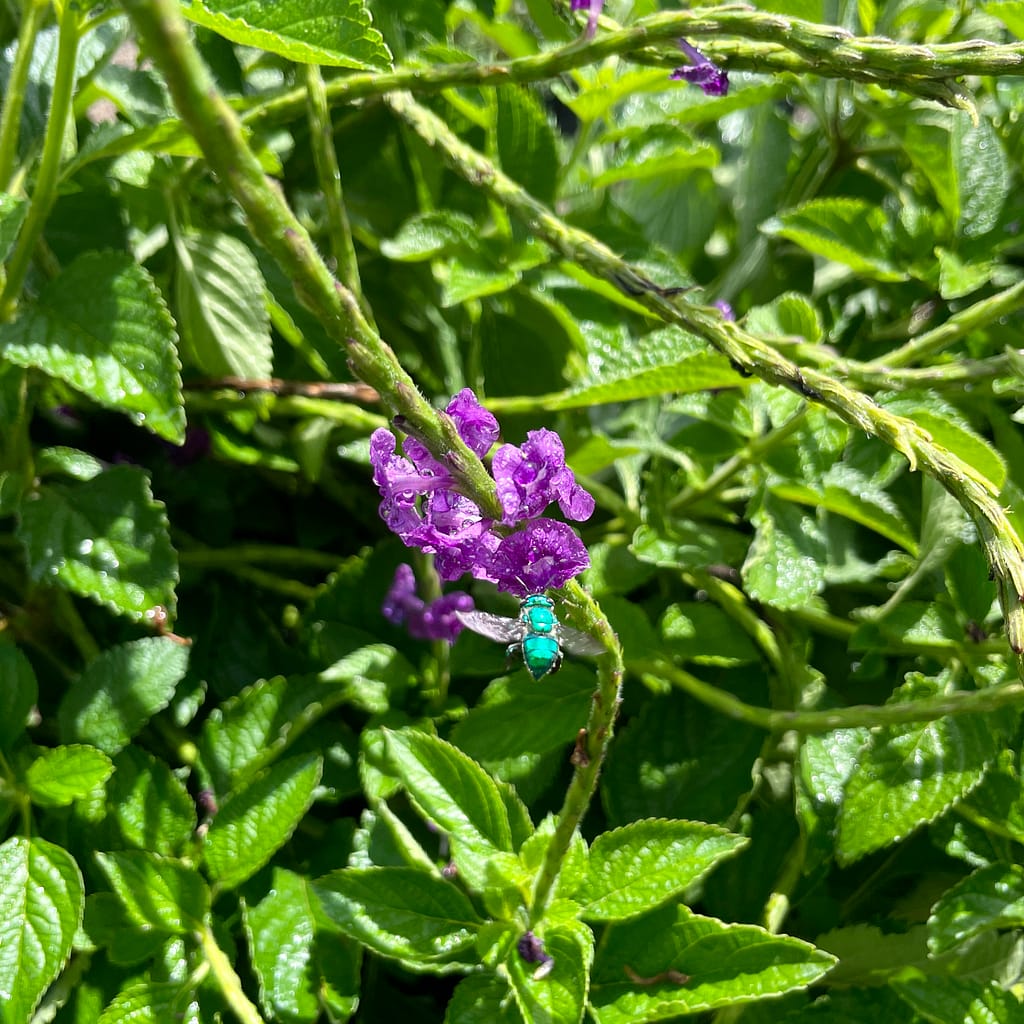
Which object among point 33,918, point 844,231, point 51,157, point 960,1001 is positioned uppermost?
point 51,157

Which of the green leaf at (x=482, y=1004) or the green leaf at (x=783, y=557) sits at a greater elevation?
the green leaf at (x=783, y=557)

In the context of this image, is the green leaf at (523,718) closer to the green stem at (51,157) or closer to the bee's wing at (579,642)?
the bee's wing at (579,642)

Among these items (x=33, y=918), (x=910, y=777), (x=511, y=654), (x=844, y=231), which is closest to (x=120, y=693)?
(x=33, y=918)

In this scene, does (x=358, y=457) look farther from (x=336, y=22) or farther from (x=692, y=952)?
(x=692, y=952)

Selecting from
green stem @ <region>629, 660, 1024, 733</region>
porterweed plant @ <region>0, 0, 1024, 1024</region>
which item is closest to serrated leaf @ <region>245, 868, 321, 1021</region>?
porterweed plant @ <region>0, 0, 1024, 1024</region>

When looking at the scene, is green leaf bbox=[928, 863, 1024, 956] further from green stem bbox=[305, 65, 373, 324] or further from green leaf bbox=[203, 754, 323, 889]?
green stem bbox=[305, 65, 373, 324]

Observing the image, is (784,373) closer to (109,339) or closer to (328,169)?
(328,169)

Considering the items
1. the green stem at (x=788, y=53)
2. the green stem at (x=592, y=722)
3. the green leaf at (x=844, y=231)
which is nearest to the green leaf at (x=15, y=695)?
the green stem at (x=592, y=722)
